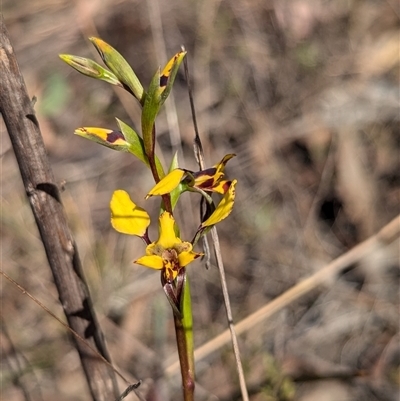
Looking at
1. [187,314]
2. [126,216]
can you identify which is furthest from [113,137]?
[187,314]

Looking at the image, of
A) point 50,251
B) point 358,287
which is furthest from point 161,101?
point 358,287

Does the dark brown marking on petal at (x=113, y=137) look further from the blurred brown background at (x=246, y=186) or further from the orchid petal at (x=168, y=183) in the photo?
the blurred brown background at (x=246, y=186)

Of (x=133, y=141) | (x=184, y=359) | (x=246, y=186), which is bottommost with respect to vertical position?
(x=184, y=359)

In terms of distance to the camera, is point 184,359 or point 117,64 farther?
point 184,359

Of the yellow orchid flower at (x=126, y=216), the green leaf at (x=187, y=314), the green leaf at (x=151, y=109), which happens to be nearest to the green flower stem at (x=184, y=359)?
the green leaf at (x=187, y=314)

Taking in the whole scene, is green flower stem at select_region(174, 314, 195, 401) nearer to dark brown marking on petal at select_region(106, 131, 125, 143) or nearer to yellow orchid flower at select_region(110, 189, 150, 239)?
yellow orchid flower at select_region(110, 189, 150, 239)

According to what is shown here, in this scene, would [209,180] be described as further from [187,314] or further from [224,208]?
[187,314]
